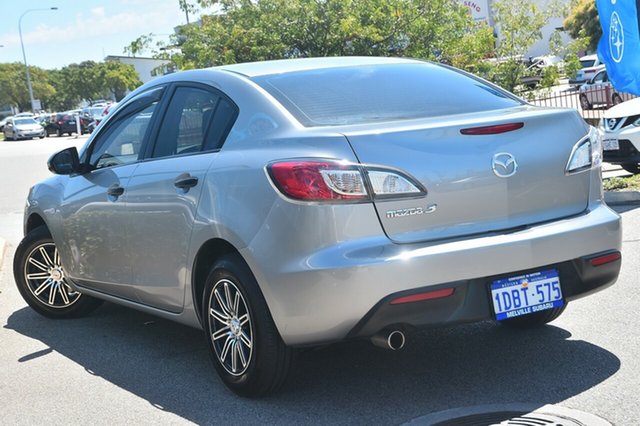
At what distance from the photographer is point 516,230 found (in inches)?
168

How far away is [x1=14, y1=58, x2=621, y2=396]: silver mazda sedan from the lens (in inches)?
160

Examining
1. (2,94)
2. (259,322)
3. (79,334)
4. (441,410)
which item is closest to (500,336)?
(441,410)

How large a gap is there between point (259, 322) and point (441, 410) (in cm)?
93

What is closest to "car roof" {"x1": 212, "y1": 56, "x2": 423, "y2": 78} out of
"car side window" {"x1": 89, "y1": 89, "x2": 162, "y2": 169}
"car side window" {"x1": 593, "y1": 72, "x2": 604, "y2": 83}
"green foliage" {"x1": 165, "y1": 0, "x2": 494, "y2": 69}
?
"car side window" {"x1": 89, "y1": 89, "x2": 162, "y2": 169}

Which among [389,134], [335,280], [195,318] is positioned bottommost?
[195,318]

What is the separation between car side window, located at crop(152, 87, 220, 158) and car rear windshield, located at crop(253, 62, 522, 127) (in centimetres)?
37

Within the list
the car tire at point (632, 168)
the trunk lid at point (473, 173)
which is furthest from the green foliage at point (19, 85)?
the trunk lid at point (473, 173)

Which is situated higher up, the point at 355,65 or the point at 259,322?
the point at 355,65

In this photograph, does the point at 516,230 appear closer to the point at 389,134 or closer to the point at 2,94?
the point at 389,134

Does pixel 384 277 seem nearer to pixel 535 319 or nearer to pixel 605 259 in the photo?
pixel 605 259

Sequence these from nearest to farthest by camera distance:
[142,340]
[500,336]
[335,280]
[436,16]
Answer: [335,280]
[500,336]
[142,340]
[436,16]

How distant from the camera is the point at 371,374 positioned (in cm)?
492

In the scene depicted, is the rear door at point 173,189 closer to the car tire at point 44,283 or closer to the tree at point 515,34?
the car tire at point 44,283

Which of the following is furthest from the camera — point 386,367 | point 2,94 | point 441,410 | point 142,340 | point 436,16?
point 2,94
